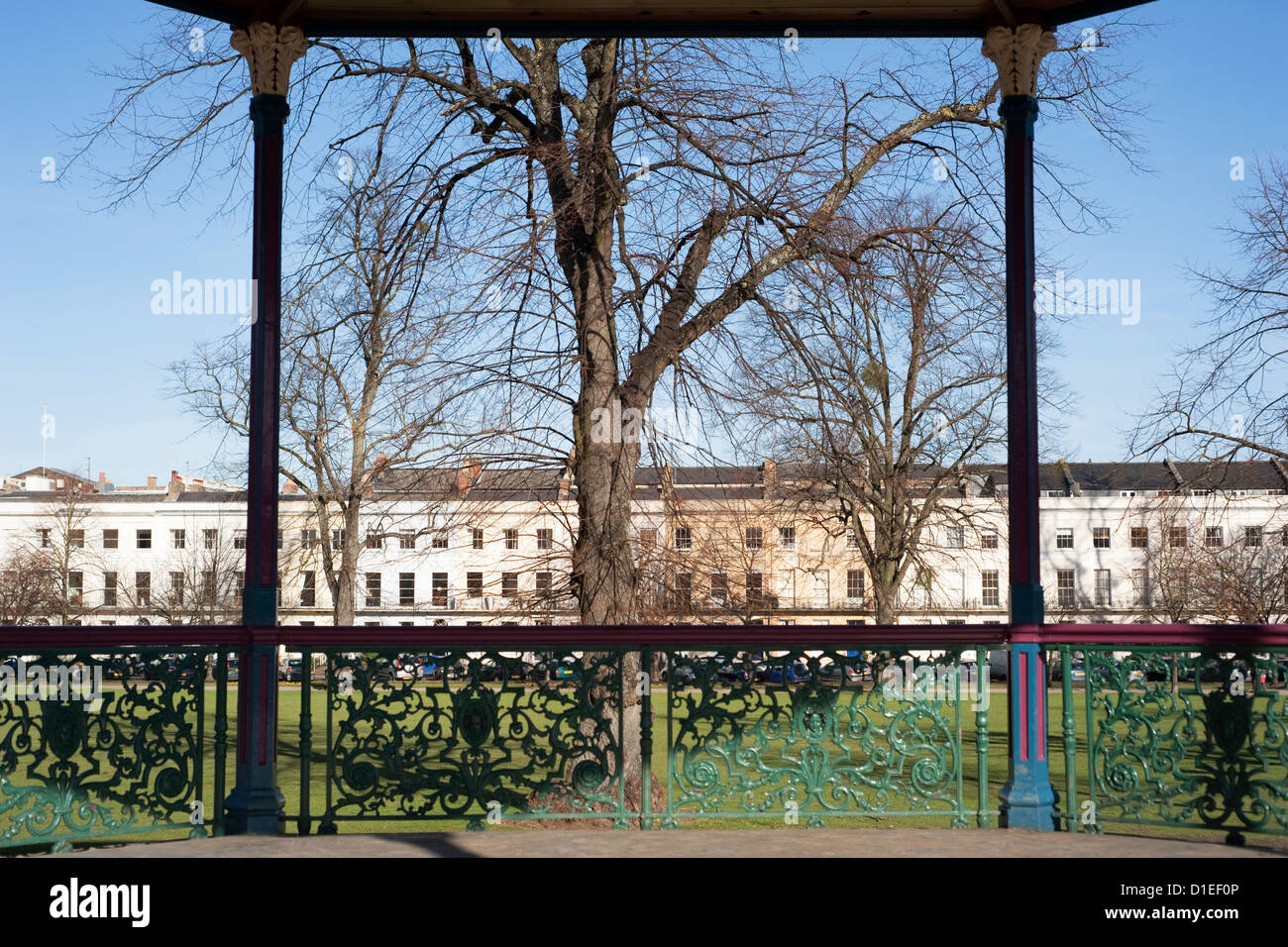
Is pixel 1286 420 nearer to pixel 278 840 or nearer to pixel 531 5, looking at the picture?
pixel 531 5

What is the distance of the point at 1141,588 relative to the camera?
6388 cm

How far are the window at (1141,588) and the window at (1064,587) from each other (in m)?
3.26

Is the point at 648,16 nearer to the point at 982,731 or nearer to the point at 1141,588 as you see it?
the point at 982,731

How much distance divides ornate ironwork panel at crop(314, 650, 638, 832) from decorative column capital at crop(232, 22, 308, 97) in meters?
3.20

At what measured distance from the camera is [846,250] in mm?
11273

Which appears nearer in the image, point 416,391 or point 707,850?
point 707,850

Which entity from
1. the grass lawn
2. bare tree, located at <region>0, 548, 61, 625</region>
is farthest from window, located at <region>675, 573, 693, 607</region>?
bare tree, located at <region>0, 548, 61, 625</region>

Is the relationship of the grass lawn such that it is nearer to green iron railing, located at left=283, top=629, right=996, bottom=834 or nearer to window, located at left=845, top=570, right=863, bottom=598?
green iron railing, located at left=283, top=629, right=996, bottom=834

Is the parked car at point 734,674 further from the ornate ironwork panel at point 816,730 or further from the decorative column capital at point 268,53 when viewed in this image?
the decorative column capital at point 268,53

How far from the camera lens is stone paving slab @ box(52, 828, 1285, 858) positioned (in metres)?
5.66
